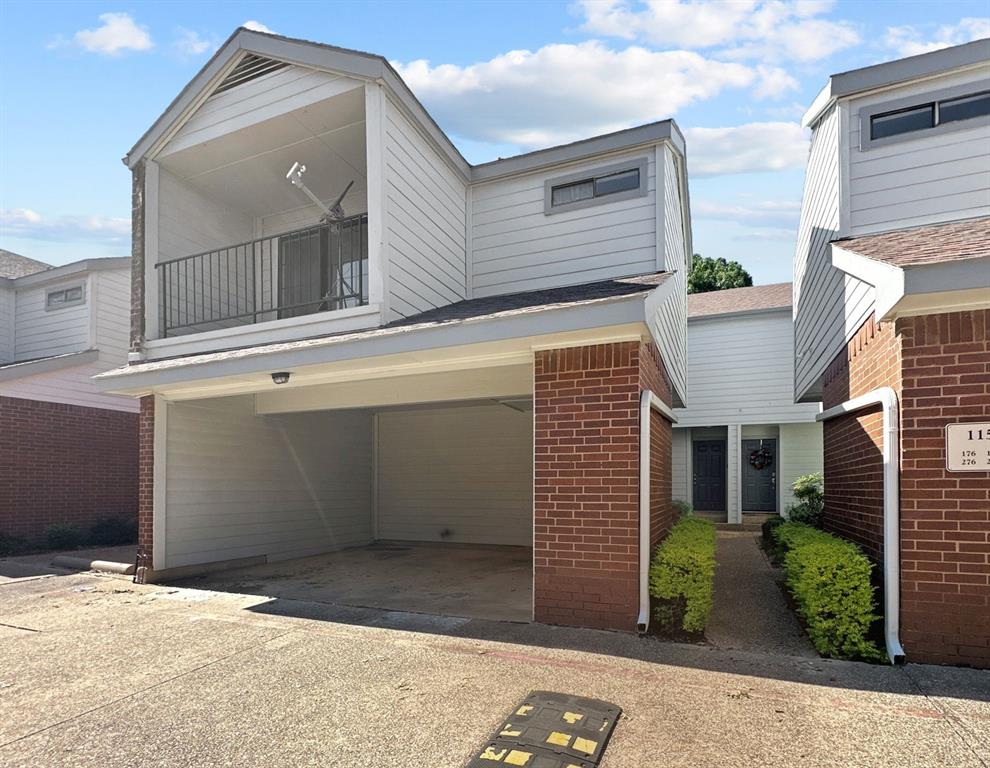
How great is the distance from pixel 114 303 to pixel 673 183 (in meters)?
12.3

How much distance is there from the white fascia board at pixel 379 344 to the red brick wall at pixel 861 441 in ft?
7.01

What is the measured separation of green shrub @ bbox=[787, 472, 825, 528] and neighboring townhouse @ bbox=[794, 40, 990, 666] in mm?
2066

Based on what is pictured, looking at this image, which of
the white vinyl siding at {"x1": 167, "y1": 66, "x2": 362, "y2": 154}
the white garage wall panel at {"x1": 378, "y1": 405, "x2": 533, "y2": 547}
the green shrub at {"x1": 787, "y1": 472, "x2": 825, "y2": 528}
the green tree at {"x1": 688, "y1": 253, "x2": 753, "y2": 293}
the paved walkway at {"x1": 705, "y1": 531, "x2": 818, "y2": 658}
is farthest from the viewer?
the green tree at {"x1": 688, "y1": 253, "x2": 753, "y2": 293}

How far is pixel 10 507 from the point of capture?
11695mm

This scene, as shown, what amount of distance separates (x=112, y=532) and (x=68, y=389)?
3109 mm

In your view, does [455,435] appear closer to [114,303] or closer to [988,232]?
[114,303]

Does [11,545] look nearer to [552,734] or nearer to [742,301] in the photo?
[552,734]

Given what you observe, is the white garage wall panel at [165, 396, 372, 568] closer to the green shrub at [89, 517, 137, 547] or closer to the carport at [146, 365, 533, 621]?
the carport at [146, 365, 533, 621]

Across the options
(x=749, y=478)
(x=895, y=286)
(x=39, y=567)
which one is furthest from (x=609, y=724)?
(x=749, y=478)

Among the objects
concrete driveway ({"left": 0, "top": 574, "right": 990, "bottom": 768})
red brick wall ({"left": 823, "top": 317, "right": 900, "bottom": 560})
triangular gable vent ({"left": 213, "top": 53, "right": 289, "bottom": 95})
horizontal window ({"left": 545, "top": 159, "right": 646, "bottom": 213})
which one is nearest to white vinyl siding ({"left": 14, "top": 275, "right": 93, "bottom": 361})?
triangular gable vent ({"left": 213, "top": 53, "right": 289, "bottom": 95})

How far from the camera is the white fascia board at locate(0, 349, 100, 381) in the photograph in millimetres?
11823

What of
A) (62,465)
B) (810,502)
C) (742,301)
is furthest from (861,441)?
(62,465)

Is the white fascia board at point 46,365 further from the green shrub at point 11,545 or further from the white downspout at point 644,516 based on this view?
the white downspout at point 644,516

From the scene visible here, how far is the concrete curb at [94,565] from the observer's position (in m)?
8.91
